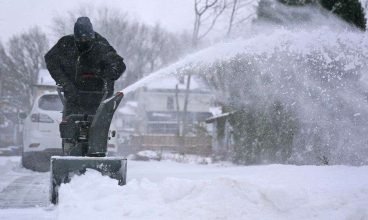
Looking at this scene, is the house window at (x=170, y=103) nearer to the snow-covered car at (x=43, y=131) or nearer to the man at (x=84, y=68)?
the snow-covered car at (x=43, y=131)

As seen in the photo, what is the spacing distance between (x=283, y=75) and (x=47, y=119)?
6026 millimetres

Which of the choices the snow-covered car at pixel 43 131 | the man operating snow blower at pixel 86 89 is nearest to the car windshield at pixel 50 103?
the snow-covered car at pixel 43 131

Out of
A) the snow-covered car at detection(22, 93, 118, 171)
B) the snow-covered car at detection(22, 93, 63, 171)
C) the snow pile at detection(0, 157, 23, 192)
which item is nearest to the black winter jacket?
the snow pile at detection(0, 157, 23, 192)

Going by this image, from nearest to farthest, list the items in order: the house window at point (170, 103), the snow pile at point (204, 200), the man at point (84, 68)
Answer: the snow pile at point (204, 200) < the man at point (84, 68) < the house window at point (170, 103)

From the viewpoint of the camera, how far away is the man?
5.73 meters

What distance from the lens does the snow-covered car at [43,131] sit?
9711 millimetres

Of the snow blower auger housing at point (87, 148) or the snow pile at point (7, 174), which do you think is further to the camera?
the snow pile at point (7, 174)

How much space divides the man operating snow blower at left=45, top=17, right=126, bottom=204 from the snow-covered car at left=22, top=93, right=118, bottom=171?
12.4 ft

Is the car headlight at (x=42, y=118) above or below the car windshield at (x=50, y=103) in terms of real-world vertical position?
below

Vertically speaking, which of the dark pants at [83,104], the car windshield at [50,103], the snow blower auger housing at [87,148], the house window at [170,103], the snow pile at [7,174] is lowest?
the snow pile at [7,174]

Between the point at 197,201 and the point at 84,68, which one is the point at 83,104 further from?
the point at 197,201

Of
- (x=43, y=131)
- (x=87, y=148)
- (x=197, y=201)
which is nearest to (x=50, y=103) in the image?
(x=43, y=131)

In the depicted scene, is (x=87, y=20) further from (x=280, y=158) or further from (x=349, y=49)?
(x=280, y=158)

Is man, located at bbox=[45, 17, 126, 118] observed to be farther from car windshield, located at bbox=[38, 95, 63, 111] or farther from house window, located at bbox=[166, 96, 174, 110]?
house window, located at bbox=[166, 96, 174, 110]
